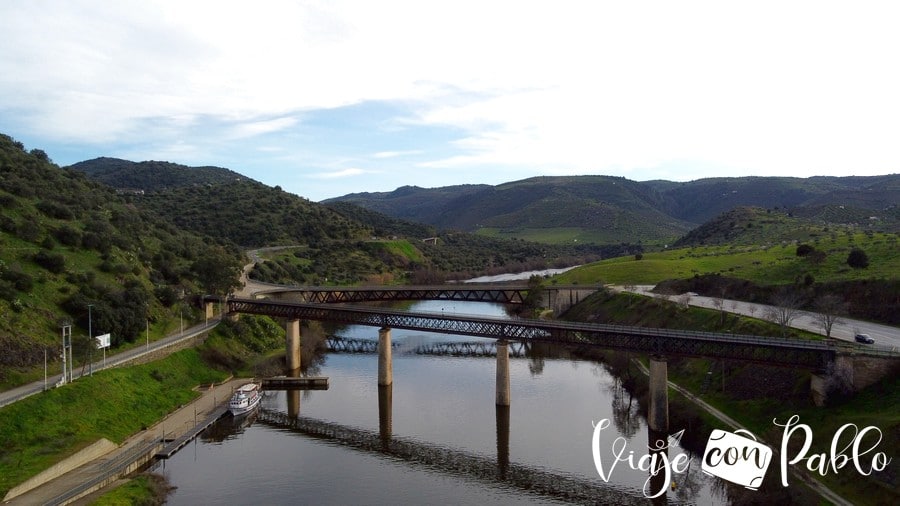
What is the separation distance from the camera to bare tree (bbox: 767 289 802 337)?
55.3 meters

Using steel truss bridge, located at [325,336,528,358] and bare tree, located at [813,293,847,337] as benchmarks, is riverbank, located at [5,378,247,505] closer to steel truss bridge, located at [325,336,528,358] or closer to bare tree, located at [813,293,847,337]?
steel truss bridge, located at [325,336,528,358]

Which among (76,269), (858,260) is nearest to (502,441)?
(858,260)

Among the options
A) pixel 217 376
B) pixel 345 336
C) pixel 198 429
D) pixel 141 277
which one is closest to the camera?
pixel 198 429

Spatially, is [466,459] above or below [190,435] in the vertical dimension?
below

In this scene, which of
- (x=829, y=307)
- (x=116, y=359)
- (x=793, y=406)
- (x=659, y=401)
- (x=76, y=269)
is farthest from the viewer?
(x=76, y=269)

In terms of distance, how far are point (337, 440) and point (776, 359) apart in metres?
35.5

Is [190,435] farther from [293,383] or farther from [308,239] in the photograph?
[308,239]

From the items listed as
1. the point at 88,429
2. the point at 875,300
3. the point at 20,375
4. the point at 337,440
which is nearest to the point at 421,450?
the point at 337,440

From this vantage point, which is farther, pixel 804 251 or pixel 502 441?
pixel 804 251

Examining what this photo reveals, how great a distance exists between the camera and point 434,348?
90.7 meters

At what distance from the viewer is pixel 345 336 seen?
101688 mm

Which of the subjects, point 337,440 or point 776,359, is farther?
point 337,440

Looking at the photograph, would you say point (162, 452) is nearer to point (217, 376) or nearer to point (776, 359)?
point (217, 376)

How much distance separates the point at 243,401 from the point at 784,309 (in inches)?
2016
